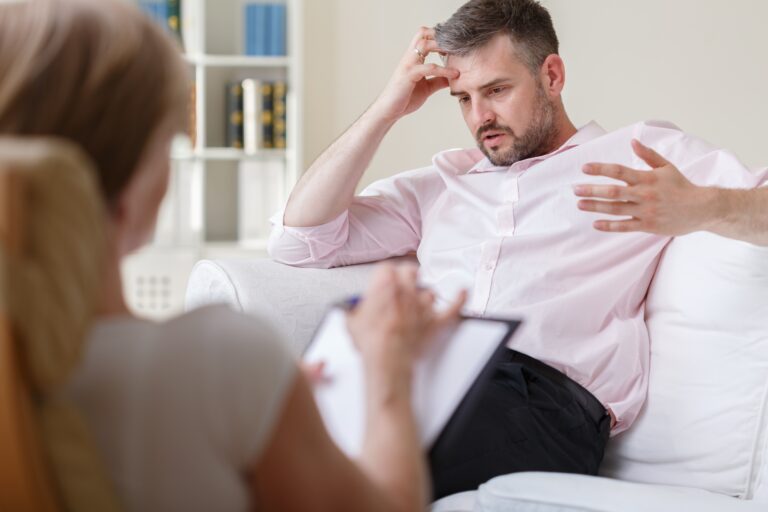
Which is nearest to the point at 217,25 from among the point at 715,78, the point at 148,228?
the point at 715,78

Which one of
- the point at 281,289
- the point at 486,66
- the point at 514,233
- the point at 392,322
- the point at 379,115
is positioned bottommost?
the point at 281,289

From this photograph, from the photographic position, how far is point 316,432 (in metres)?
0.71

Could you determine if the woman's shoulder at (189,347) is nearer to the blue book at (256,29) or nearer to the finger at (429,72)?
the finger at (429,72)

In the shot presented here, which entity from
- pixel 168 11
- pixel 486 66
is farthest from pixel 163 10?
pixel 486 66

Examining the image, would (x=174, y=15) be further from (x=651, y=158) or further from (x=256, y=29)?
(x=651, y=158)

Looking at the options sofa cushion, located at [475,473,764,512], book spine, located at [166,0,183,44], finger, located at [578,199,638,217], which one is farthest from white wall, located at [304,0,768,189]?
sofa cushion, located at [475,473,764,512]

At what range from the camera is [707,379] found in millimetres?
1612

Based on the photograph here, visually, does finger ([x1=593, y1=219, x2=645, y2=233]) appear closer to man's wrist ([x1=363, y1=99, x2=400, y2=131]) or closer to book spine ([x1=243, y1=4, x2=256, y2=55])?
man's wrist ([x1=363, y1=99, x2=400, y2=131])

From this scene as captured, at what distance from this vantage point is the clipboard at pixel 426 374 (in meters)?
0.87

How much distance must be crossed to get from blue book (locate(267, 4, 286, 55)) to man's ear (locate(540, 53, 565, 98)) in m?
1.82

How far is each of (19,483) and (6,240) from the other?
0.15 meters

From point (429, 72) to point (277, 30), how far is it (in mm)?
1798

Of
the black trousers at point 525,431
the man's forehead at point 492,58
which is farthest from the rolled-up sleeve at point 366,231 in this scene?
the black trousers at point 525,431

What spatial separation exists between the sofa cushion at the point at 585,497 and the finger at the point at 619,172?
17.7 inches
